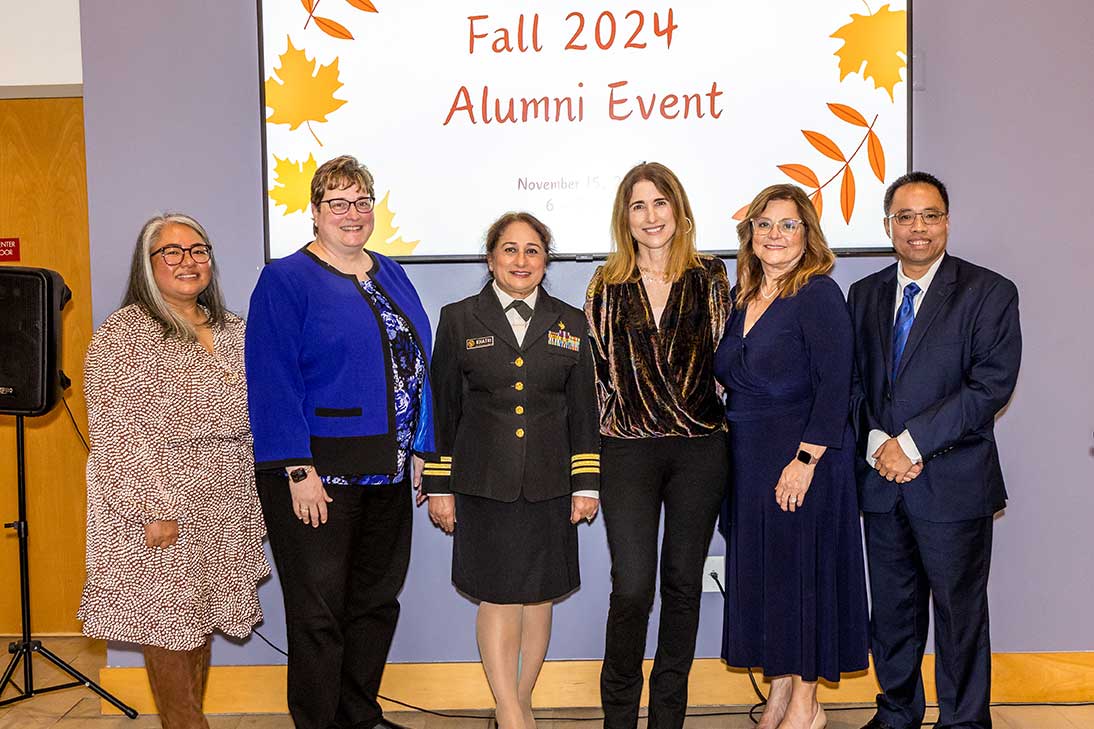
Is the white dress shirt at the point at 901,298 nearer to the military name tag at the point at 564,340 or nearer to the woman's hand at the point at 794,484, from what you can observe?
the woman's hand at the point at 794,484

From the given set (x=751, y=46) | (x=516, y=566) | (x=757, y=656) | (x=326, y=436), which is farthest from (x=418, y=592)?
(x=751, y=46)

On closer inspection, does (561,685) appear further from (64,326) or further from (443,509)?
(64,326)

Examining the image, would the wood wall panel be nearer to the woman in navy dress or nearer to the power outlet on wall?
the power outlet on wall

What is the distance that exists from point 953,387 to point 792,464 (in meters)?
0.53

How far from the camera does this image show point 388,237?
3.16 meters

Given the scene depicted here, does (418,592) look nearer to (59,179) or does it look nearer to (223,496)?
(223,496)

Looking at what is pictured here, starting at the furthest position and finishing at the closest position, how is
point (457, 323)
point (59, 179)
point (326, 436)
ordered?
point (59, 179)
point (457, 323)
point (326, 436)

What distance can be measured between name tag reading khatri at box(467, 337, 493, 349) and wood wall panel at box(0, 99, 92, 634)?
7.07 feet

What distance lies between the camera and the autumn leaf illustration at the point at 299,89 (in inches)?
122

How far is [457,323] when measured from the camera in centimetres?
269

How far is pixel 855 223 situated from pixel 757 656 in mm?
1486

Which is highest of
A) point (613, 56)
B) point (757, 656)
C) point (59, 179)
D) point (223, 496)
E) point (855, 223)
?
point (613, 56)

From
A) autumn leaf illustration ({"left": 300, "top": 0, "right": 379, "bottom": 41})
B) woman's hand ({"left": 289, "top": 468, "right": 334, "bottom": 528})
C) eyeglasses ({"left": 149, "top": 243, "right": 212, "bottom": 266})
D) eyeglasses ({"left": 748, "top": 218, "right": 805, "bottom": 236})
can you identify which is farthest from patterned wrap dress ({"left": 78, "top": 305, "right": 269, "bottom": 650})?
eyeglasses ({"left": 748, "top": 218, "right": 805, "bottom": 236})

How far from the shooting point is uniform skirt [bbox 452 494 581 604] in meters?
2.64
